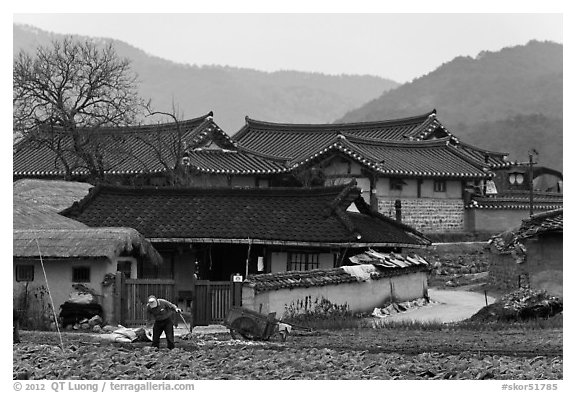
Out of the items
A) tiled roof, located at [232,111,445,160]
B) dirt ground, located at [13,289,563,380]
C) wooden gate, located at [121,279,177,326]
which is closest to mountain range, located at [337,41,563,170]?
tiled roof, located at [232,111,445,160]

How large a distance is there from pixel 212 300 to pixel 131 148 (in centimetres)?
3158

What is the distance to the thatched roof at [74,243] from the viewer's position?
28.0 meters

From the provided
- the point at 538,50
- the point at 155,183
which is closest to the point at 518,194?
the point at 155,183

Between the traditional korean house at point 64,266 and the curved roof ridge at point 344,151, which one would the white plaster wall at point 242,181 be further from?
the traditional korean house at point 64,266

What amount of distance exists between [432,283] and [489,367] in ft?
85.7

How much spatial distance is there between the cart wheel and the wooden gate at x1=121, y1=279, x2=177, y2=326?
4.12m

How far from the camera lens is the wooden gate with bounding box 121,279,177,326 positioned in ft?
91.4

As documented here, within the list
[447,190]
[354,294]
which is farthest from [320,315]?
[447,190]

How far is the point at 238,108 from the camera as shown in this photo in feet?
650

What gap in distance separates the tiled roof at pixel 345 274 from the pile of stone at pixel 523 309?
417 centimetres

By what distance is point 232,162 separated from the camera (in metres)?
58.6

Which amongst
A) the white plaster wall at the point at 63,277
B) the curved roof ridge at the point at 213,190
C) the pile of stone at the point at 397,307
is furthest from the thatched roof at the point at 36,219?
the pile of stone at the point at 397,307

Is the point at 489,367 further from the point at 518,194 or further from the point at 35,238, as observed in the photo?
the point at 518,194

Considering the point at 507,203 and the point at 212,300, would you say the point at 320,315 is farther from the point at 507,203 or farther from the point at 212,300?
the point at 507,203
